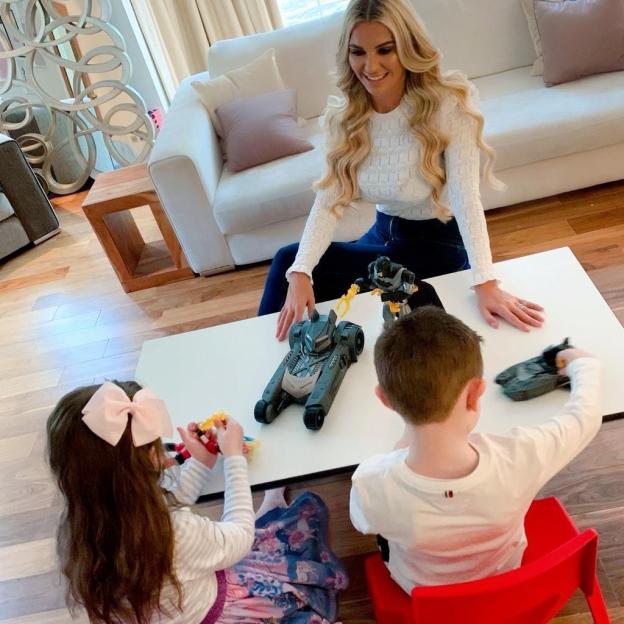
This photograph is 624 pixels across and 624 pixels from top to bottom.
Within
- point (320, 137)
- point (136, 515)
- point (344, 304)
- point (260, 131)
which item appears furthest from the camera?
point (320, 137)

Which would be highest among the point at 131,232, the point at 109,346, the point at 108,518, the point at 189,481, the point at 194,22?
the point at 194,22

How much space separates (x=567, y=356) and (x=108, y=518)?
85 centimetres

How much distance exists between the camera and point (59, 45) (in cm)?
339

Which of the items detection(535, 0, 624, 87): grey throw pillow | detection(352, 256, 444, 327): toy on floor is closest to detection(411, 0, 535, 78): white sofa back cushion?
detection(535, 0, 624, 87): grey throw pillow

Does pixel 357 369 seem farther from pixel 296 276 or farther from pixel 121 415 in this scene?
pixel 121 415

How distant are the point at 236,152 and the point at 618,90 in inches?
60.1

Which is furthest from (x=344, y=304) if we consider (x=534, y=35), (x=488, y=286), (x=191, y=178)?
(x=534, y=35)

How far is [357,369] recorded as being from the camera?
1.28 metres

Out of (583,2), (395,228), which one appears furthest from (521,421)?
(583,2)

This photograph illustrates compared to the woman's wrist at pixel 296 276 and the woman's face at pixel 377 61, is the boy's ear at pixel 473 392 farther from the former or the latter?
the woman's face at pixel 377 61

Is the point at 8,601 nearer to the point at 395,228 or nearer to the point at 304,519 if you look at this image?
the point at 304,519

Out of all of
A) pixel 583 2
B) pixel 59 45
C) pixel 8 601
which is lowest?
pixel 8 601

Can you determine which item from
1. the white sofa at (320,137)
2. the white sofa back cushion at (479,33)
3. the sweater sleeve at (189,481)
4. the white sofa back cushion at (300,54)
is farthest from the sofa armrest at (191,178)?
the sweater sleeve at (189,481)

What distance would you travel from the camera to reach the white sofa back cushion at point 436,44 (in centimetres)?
258
